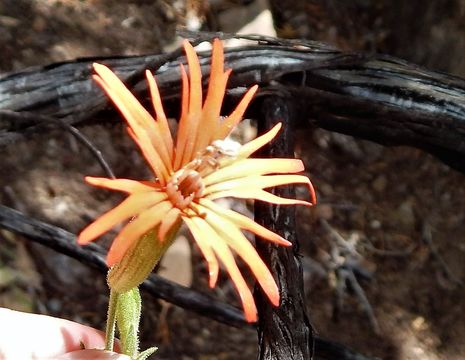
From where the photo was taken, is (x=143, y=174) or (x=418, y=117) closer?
(x=418, y=117)

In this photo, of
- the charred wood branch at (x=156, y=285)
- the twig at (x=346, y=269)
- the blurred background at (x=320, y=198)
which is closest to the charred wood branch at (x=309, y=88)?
the charred wood branch at (x=156, y=285)

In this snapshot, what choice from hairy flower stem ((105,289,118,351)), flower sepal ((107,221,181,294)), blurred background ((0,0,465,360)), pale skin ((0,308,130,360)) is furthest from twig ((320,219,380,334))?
flower sepal ((107,221,181,294))

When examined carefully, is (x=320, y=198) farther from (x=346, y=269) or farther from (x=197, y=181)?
(x=197, y=181)

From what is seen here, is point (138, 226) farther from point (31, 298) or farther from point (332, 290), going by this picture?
point (332, 290)

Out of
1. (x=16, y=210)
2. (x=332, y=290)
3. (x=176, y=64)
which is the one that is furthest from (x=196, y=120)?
(x=332, y=290)

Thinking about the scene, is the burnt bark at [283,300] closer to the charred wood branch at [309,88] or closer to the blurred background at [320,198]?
the charred wood branch at [309,88]
